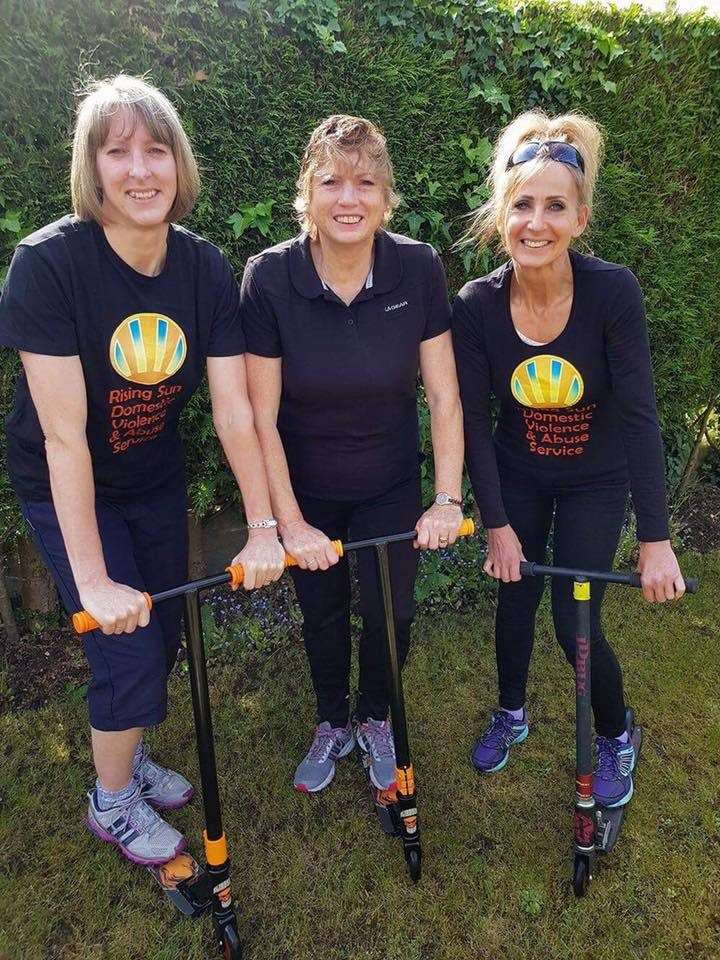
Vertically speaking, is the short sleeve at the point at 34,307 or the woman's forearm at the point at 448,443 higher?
the short sleeve at the point at 34,307

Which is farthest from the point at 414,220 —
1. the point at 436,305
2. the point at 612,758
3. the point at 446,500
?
the point at 612,758

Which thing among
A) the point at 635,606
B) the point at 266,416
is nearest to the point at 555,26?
the point at 266,416

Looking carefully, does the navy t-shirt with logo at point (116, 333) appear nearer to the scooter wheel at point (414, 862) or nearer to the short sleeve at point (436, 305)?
the short sleeve at point (436, 305)

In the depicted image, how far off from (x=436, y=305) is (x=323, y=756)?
1876mm

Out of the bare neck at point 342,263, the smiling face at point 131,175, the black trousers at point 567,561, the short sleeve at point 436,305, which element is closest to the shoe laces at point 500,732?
the black trousers at point 567,561

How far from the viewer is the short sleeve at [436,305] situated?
2.29 metres

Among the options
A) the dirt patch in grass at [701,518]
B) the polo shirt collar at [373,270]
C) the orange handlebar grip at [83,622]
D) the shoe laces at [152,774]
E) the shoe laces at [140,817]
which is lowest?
the shoe laces at [152,774]

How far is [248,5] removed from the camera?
9.53 feet

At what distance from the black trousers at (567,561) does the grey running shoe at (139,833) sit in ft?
4.77

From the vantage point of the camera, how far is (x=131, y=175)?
6.20 ft

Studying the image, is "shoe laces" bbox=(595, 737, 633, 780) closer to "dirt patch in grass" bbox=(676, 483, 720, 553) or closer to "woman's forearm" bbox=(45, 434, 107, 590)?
"woman's forearm" bbox=(45, 434, 107, 590)

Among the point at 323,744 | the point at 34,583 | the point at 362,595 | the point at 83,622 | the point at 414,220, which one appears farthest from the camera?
the point at 34,583

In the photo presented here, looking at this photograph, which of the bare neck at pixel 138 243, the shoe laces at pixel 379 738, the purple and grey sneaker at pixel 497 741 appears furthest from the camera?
the purple and grey sneaker at pixel 497 741

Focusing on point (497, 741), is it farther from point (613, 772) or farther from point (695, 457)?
point (695, 457)
